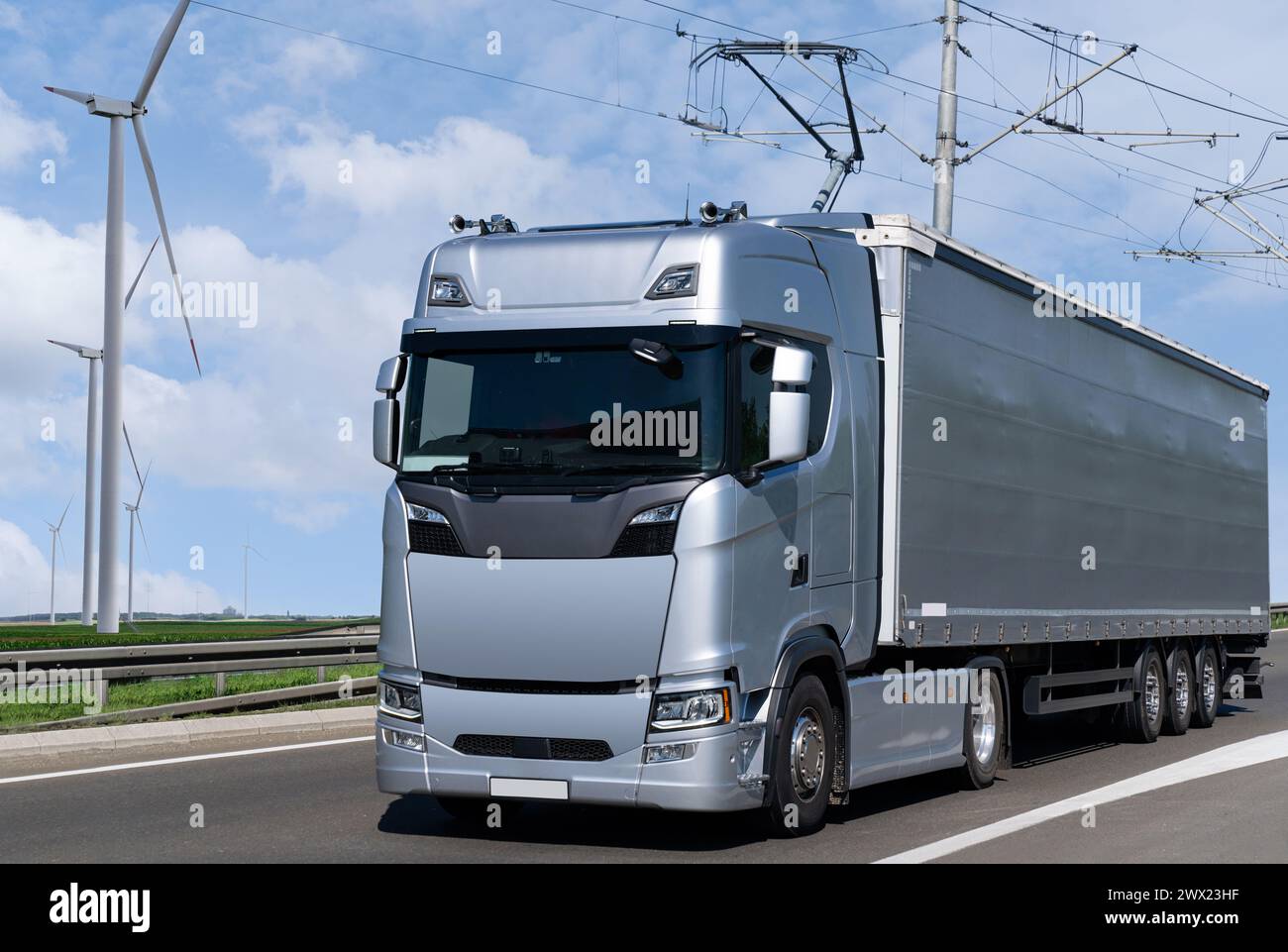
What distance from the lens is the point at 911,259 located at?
11.5 meters

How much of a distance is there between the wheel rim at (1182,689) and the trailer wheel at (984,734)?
568 centimetres

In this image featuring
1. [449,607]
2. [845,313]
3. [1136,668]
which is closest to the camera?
[449,607]

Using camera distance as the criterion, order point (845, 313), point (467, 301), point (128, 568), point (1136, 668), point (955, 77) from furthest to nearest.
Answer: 1. point (128, 568)
2. point (955, 77)
3. point (1136, 668)
4. point (845, 313)
5. point (467, 301)

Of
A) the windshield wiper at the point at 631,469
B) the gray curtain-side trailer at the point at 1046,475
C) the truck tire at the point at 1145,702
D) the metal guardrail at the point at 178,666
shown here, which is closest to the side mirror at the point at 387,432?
the windshield wiper at the point at 631,469

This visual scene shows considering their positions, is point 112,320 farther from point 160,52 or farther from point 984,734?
point 984,734

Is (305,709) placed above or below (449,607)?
below

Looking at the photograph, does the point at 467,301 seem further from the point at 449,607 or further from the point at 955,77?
the point at 955,77

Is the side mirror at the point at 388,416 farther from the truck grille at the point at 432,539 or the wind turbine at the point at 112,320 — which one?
the wind turbine at the point at 112,320

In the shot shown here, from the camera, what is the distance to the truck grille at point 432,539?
934 cm

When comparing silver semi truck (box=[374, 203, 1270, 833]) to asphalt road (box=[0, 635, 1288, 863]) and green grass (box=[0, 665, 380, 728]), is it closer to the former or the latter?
asphalt road (box=[0, 635, 1288, 863])

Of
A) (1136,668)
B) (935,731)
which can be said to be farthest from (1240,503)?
(935,731)

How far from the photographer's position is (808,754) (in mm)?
10016

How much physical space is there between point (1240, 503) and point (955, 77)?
23.4 ft

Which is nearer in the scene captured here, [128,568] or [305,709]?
[305,709]
